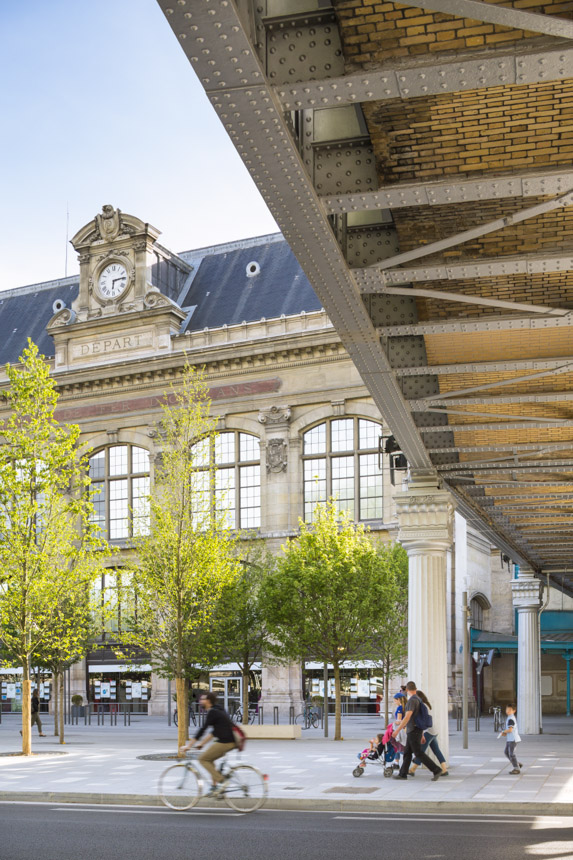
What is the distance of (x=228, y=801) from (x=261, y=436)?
122 feet

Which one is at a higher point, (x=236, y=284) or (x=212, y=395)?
(x=236, y=284)

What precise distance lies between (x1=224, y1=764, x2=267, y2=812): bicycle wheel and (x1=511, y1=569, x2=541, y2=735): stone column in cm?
2083

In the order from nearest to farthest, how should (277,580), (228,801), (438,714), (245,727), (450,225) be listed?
(450,225), (228,801), (438,714), (245,727), (277,580)

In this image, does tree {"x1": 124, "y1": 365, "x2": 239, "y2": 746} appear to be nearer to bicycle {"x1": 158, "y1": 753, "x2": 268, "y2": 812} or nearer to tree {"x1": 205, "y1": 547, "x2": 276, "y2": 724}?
tree {"x1": 205, "y1": 547, "x2": 276, "y2": 724}

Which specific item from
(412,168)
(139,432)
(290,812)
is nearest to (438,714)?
(290,812)

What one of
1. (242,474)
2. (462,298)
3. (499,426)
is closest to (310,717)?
(242,474)

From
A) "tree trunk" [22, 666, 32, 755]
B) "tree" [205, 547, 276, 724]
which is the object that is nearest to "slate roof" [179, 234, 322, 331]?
"tree" [205, 547, 276, 724]

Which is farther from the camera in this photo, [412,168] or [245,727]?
[245,727]

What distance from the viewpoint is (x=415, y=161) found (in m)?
9.52

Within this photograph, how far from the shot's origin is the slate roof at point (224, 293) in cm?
5575

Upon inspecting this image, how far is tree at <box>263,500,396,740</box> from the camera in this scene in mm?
34469

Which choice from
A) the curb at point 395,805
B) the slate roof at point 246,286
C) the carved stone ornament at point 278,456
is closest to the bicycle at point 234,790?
the curb at point 395,805

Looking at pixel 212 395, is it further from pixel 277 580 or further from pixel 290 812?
pixel 290 812

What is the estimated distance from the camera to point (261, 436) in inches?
2066
